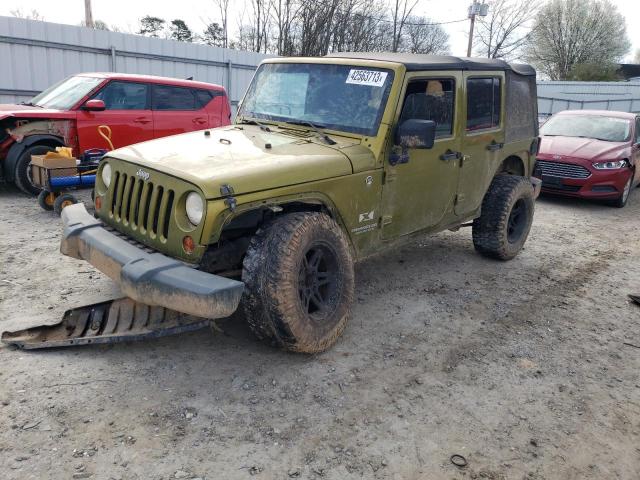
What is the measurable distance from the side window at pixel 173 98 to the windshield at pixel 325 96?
Answer: 4.32m

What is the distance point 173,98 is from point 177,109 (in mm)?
184

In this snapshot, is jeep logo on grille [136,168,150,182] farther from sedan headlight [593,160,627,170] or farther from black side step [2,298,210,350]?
sedan headlight [593,160,627,170]

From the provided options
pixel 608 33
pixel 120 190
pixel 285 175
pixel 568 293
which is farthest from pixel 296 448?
pixel 608 33

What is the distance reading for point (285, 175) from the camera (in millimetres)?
3328

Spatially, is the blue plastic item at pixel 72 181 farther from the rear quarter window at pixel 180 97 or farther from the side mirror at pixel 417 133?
the side mirror at pixel 417 133

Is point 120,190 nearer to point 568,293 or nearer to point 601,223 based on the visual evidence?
point 568,293

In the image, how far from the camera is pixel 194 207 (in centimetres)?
309

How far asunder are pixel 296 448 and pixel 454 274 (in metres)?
3.13

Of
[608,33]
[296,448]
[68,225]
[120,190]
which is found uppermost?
[608,33]

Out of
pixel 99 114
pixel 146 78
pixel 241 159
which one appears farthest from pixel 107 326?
pixel 146 78

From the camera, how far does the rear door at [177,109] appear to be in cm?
844

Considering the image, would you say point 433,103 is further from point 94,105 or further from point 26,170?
point 26,170

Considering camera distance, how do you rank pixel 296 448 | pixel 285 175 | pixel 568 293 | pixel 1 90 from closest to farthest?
pixel 296 448 < pixel 285 175 < pixel 568 293 < pixel 1 90

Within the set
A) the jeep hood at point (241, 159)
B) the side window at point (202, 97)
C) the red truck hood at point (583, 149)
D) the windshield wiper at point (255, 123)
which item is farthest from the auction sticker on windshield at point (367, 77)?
the red truck hood at point (583, 149)
